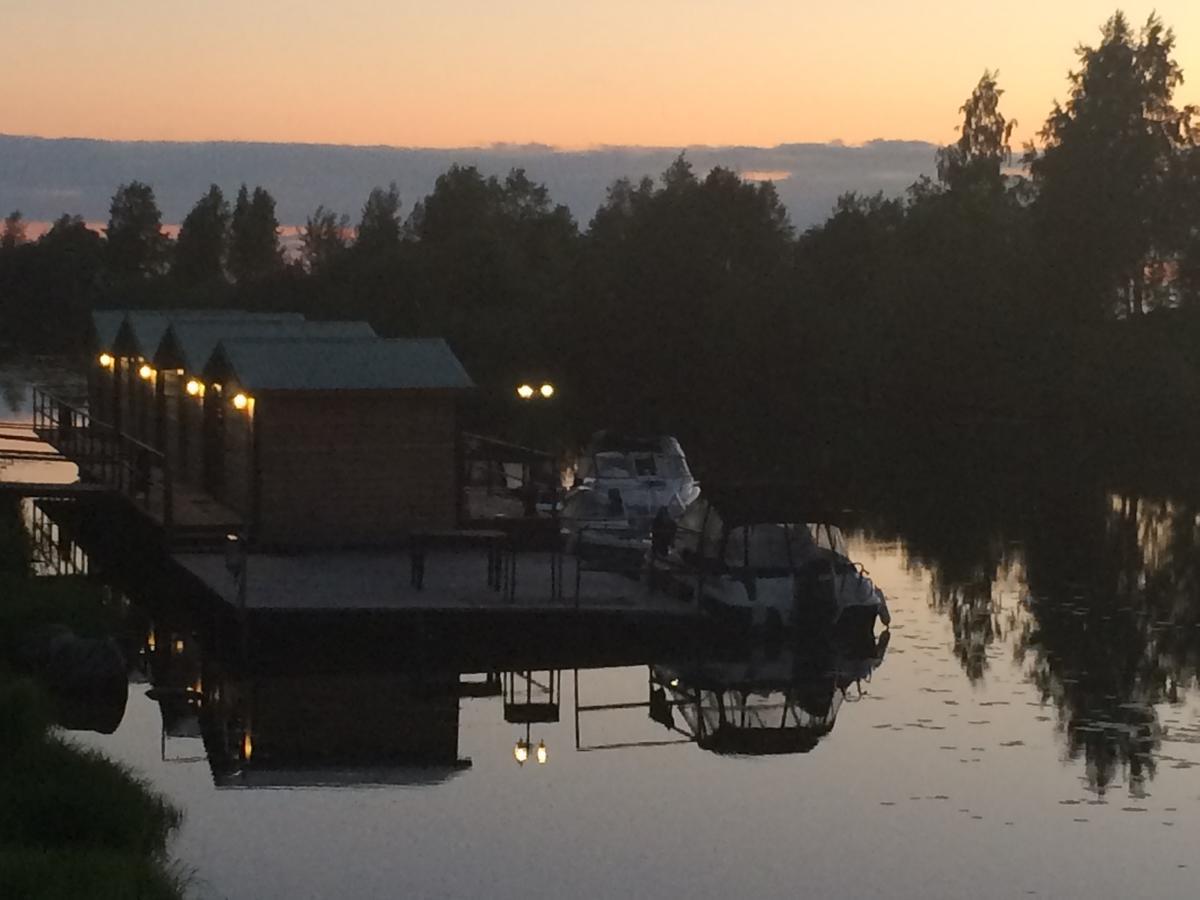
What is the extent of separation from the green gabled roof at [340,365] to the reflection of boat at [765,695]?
7840mm

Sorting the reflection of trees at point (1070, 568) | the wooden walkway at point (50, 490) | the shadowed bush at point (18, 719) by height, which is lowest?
the reflection of trees at point (1070, 568)

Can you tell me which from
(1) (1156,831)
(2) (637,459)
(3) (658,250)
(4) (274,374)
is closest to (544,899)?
(1) (1156,831)

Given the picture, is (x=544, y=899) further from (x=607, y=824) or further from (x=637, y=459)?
(x=637, y=459)

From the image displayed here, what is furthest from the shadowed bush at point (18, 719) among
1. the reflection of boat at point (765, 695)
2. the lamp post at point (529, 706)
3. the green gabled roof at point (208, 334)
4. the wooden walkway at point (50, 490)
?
the green gabled roof at point (208, 334)

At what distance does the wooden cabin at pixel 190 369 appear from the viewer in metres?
39.9

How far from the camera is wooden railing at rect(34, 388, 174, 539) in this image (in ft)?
119

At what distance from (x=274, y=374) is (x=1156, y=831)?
1844 cm

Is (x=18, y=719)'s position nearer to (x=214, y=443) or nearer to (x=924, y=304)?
(x=214, y=443)

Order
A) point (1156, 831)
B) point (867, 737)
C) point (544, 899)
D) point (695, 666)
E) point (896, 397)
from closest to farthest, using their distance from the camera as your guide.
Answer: point (544, 899)
point (1156, 831)
point (867, 737)
point (695, 666)
point (896, 397)

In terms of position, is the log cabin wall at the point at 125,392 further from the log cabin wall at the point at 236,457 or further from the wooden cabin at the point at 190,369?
the log cabin wall at the point at 236,457

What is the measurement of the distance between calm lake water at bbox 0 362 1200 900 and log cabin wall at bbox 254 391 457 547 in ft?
8.60

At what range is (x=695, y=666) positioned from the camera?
28562 millimetres

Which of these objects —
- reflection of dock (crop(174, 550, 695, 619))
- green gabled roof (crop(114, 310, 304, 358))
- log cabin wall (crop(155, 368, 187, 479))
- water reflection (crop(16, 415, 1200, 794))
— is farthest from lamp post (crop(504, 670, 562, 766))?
green gabled roof (crop(114, 310, 304, 358))

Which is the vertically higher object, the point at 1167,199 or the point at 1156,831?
the point at 1167,199
